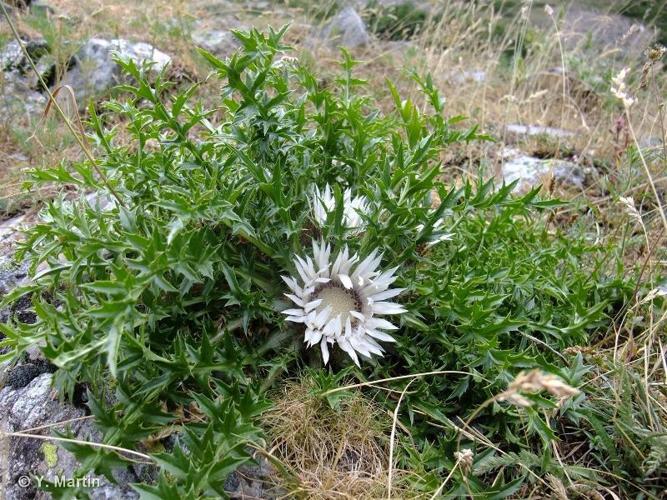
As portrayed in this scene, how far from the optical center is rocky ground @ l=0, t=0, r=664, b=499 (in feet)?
5.19

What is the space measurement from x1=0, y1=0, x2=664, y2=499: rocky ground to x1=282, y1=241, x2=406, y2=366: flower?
17.4 inches

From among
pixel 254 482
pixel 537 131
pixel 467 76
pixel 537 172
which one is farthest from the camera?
pixel 467 76

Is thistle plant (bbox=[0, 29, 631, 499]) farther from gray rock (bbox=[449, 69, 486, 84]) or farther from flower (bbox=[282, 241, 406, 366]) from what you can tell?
gray rock (bbox=[449, 69, 486, 84])

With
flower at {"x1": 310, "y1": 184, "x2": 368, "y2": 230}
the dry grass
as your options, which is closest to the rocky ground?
the dry grass

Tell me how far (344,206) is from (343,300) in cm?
33

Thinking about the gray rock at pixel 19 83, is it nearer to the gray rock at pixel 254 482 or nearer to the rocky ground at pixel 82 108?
the rocky ground at pixel 82 108

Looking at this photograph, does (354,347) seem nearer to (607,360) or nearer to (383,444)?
(383,444)

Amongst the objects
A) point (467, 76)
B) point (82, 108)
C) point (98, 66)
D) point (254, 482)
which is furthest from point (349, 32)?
point (254, 482)

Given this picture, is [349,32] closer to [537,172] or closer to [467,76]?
[467,76]

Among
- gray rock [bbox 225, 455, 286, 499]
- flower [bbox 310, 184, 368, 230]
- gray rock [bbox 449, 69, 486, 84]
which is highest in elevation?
flower [bbox 310, 184, 368, 230]

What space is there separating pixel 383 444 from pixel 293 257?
2.17 feet

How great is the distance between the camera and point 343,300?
1872 millimetres

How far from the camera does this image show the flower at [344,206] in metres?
1.92

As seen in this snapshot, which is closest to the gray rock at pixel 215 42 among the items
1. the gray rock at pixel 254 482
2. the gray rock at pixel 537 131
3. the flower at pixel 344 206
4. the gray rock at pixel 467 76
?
the gray rock at pixel 467 76
